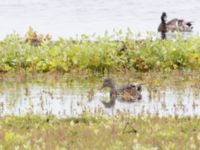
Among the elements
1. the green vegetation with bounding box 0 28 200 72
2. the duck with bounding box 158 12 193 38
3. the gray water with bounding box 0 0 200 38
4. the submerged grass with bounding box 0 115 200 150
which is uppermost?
the gray water with bounding box 0 0 200 38

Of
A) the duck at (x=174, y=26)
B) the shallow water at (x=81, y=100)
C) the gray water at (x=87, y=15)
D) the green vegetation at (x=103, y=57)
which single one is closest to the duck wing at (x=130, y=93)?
the shallow water at (x=81, y=100)

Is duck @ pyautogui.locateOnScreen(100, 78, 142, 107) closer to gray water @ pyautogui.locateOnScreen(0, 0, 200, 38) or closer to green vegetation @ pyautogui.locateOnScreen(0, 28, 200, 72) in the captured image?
green vegetation @ pyautogui.locateOnScreen(0, 28, 200, 72)

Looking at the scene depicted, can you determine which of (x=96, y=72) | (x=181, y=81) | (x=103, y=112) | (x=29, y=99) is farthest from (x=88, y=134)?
(x=96, y=72)

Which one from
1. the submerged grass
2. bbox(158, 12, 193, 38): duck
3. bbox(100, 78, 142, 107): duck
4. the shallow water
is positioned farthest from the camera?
bbox(158, 12, 193, 38): duck

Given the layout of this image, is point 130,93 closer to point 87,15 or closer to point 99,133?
point 99,133

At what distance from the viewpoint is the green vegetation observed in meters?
23.8

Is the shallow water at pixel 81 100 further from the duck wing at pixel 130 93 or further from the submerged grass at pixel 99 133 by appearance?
the submerged grass at pixel 99 133

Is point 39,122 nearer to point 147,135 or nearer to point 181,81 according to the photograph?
point 147,135

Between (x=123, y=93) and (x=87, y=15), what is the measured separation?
24.6 metres

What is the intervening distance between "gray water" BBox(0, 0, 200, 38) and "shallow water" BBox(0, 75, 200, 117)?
13564 mm

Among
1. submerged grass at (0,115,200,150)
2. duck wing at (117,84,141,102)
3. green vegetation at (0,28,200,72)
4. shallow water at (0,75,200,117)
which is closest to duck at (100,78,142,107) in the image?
duck wing at (117,84,141,102)

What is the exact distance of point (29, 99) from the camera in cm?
1941

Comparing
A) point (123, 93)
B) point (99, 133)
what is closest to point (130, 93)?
point (123, 93)

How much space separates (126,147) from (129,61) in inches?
437
